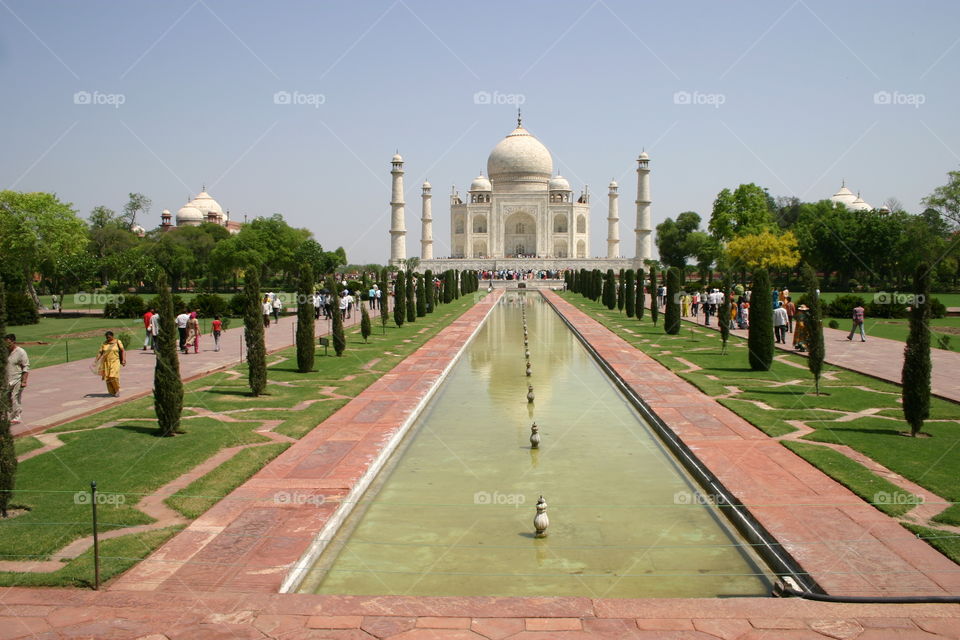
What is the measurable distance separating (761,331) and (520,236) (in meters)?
48.5

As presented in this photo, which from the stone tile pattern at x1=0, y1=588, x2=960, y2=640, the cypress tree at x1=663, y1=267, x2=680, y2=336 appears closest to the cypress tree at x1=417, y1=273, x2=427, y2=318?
the cypress tree at x1=663, y1=267, x2=680, y2=336

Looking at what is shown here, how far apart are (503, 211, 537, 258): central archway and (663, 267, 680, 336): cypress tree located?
4199 centimetres

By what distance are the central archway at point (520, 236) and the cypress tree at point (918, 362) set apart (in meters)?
52.5

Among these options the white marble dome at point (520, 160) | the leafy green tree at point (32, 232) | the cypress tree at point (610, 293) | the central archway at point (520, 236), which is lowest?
the cypress tree at point (610, 293)

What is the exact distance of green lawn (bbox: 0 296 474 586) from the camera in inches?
195

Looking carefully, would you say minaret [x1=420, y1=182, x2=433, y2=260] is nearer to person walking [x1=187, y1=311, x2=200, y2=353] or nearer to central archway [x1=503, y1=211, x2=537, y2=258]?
central archway [x1=503, y1=211, x2=537, y2=258]

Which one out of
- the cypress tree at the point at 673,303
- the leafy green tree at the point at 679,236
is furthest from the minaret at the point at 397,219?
the cypress tree at the point at 673,303

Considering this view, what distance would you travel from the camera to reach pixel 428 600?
4.12 m

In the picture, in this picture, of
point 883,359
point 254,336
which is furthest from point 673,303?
point 254,336

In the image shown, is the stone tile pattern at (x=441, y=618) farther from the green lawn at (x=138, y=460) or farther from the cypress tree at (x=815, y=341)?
the cypress tree at (x=815, y=341)

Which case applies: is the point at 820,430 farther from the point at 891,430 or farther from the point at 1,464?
the point at 1,464

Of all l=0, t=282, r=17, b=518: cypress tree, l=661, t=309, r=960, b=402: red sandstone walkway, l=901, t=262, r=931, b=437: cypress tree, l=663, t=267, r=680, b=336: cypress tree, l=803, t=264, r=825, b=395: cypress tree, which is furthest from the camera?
l=663, t=267, r=680, b=336: cypress tree

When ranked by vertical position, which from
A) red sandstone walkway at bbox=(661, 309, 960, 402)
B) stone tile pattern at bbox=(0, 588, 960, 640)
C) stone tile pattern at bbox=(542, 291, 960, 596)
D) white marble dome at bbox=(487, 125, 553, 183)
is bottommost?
stone tile pattern at bbox=(0, 588, 960, 640)

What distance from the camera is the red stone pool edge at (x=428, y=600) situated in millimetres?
3777
